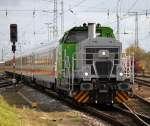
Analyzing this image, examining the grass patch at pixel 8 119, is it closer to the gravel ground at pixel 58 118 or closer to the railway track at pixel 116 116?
the gravel ground at pixel 58 118

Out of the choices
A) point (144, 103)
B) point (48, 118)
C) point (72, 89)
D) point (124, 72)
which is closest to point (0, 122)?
point (48, 118)

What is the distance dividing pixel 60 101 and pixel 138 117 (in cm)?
920

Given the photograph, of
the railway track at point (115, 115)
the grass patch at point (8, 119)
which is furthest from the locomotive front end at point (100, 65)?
the grass patch at point (8, 119)

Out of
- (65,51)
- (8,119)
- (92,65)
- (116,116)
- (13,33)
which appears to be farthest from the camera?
(13,33)

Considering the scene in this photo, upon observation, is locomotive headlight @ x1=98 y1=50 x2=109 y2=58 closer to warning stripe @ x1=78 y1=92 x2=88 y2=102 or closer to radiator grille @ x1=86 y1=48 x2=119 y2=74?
radiator grille @ x1=86 y1=48 x2=119 y2=74

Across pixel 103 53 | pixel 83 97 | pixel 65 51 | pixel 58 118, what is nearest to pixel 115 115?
pixel 83 97

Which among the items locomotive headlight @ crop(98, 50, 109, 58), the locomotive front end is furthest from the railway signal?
locomotive headlight @ crop(98, 50, 109, 58)

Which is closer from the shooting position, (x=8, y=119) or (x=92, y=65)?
(x=8, y=119)

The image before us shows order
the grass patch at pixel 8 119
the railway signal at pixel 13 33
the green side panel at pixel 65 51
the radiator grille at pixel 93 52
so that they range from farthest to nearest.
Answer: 1. the railway signal at pixel 13 33
2. the green side panel at pixel 65 51
3. the radiator grille at pixel 93 52
4. the grass patch at pixel 8 119

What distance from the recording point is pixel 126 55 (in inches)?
934

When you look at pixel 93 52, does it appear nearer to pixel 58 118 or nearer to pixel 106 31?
pixel 106 31

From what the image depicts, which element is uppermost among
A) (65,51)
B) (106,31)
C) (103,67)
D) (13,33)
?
(13,33)

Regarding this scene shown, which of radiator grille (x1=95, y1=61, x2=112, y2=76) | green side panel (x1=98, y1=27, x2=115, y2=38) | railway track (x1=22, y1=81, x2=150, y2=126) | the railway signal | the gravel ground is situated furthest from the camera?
the railway signal

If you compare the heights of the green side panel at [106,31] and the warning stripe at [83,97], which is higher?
the green side panel at [106,31]
